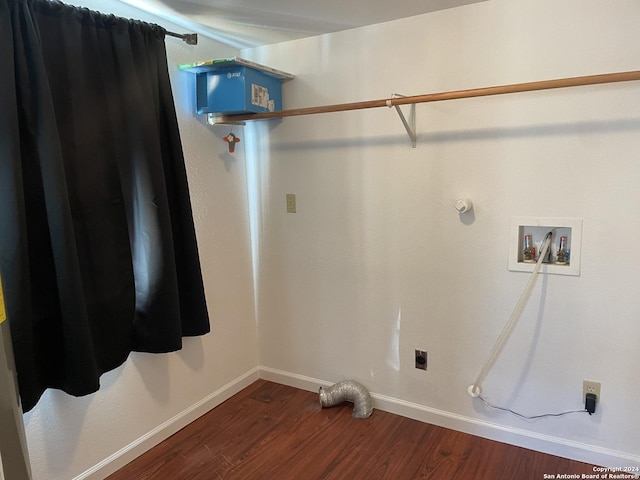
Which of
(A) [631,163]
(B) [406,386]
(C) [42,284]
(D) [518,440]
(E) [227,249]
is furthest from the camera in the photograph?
(E) [227,249]

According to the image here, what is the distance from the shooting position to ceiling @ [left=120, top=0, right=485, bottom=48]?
77.4 inches

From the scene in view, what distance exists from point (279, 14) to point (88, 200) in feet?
3.91

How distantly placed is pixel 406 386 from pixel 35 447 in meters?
1.72

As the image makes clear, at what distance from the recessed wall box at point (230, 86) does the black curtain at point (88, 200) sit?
26cm

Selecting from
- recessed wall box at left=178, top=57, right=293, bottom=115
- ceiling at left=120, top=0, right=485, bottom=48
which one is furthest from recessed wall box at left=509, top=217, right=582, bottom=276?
recessed wall box at left=178, top=57, right=293, bottom=115

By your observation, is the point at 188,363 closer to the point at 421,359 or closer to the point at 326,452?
the point at 326,452

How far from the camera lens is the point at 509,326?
6.88 ft

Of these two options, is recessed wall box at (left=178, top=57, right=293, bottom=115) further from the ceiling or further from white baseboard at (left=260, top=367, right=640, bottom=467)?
white baseboard at (left=260, top=367, right=640, bottom=467)

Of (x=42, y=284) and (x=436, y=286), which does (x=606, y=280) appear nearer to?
(x=436, y=286)

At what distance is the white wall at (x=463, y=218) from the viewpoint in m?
1.86

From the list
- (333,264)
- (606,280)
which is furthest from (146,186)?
(606,280)

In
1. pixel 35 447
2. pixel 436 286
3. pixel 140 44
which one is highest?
pixel 140 44

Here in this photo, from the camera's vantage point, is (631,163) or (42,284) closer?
(42,284)

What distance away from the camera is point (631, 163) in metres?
1.79
